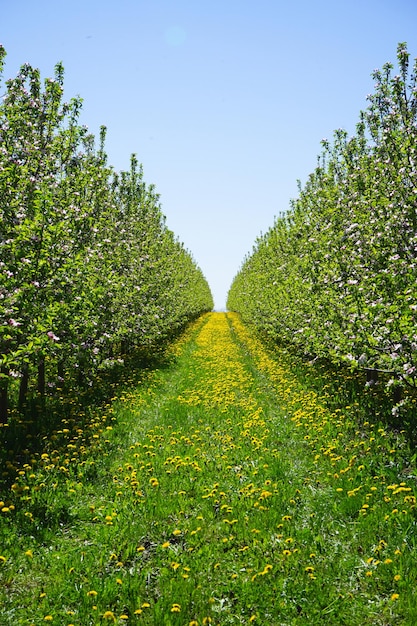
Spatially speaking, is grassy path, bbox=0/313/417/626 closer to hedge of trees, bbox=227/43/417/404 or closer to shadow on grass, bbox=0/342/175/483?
shadow on grass, bbox=0/342/175/483

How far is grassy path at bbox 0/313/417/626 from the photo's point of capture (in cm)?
482

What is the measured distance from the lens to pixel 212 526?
6430mm

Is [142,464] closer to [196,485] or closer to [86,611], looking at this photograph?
[196,485]

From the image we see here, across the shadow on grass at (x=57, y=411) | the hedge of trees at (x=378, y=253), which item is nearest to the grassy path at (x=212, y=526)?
the shadow on grass at (x=57, y=411)

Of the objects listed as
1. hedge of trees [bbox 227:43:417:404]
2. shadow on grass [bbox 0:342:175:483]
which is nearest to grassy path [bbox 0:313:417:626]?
shadow on grass [bbox 0:342:175:483]

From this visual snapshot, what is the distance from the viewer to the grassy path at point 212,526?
482 cm

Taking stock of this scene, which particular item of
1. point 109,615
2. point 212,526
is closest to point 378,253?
point 212,526

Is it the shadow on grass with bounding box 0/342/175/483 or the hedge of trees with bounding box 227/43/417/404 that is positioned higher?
the hedge of trees with bounding box 227/43/417/404

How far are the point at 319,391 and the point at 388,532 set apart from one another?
8.06 meters

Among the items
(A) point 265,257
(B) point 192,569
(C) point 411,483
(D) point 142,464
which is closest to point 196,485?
(D) point 142,464

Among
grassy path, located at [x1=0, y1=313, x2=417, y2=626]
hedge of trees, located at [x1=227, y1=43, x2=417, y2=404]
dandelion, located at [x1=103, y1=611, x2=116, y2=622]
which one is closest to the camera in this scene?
dandelion, located at [x1=103, y1=611, x2=116, y2=622]

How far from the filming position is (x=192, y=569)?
17.9ft

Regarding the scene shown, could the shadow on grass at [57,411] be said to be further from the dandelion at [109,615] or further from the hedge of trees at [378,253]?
the hedge of trees at [378,253]

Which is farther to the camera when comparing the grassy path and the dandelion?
the grassy path
